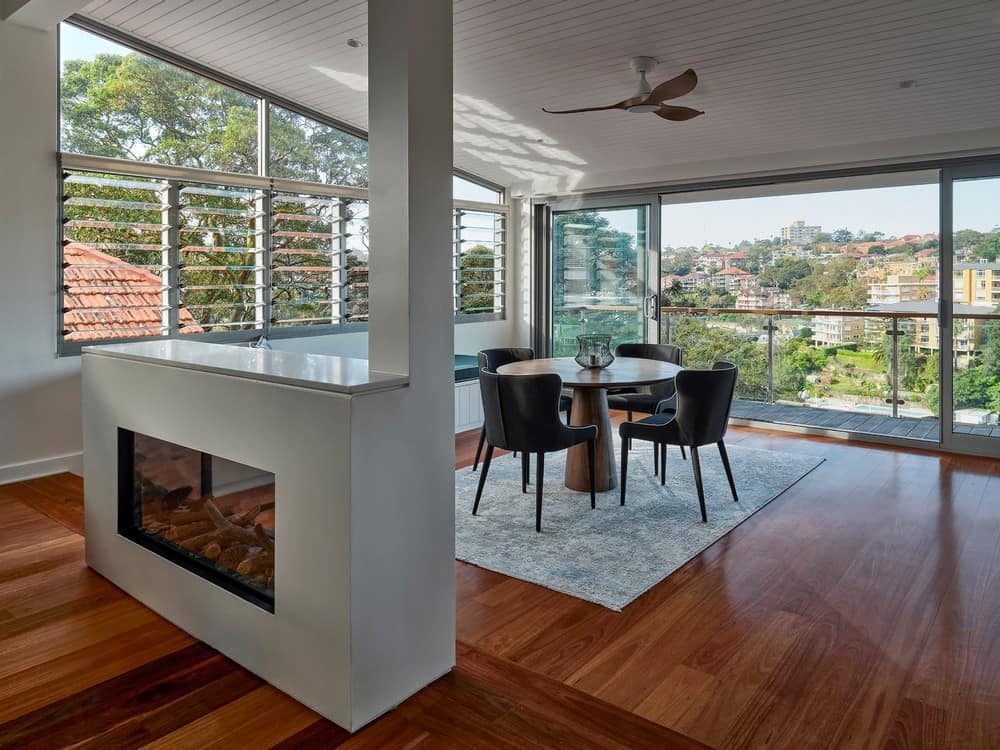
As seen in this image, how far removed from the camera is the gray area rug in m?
3.22

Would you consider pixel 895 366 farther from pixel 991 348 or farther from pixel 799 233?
pixel 799 233

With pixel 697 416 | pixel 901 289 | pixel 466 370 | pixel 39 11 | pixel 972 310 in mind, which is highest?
pixel 39 11

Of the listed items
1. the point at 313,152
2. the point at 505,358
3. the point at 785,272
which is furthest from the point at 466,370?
the point at 785,272

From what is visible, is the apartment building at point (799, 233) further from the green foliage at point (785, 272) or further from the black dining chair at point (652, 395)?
the black dining chair at point (652, 395)

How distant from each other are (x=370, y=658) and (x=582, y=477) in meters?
2.59

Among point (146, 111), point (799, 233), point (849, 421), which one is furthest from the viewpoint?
point (799, 233)

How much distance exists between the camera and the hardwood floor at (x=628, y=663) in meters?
2.03

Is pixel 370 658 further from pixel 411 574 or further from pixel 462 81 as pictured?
pixel 462 81

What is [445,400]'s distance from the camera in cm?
228

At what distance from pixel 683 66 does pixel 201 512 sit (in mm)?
3655

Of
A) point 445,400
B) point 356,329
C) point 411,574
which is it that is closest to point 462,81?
point 356,329

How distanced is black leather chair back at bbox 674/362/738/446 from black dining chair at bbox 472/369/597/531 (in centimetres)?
57

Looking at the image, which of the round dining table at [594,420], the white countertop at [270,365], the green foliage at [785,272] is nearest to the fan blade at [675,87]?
the round dining table at [594,420]

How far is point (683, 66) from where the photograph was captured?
4449 mm
